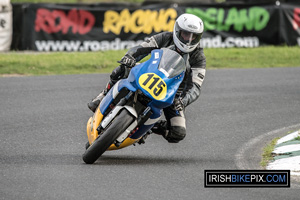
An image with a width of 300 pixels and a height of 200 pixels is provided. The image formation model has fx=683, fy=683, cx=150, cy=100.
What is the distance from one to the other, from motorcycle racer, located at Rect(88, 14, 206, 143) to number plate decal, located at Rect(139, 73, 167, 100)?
0.45 metres

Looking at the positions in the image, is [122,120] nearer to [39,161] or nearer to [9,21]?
[39,161]

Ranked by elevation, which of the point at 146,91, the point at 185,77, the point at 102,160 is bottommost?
the point at 102,160

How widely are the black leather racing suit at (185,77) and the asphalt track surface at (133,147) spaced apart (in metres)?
0.35

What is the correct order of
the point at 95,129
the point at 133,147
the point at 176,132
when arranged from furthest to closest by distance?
the point at 133,147 → the point at 176,132 → the point at 95,129

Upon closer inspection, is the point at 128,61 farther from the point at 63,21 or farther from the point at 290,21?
the point at 290,21

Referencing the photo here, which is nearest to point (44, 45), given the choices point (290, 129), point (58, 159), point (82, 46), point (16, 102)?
point (82, 46)

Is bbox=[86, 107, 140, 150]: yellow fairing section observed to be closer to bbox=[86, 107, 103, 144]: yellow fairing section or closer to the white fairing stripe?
bbox=[86, 107, 103, 144]: yellow fairing section

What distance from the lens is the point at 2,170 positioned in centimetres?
731

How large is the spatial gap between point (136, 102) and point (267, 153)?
2099mm

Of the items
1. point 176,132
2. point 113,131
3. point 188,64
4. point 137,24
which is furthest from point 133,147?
point 137,24
